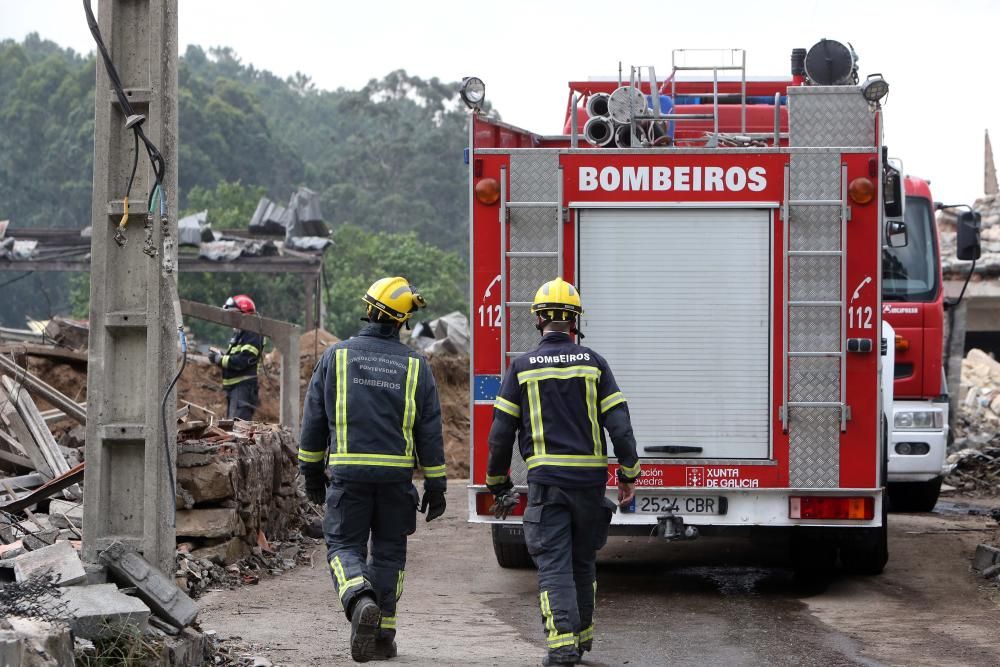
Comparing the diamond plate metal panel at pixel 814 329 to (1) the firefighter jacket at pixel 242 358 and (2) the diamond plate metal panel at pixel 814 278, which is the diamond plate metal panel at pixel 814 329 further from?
(1) the firefighter jacket at pixel 242 358

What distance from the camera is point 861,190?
8711mm

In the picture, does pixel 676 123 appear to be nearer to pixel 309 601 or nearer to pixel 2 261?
pixel 309 601

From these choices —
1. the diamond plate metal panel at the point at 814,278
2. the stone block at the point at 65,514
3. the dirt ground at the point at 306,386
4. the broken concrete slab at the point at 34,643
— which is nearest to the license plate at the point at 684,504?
the diamond plate metal panel at the point at 814,278

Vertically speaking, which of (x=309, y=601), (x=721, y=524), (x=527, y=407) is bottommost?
(x=309, y=601)

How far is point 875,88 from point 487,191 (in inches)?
96.6

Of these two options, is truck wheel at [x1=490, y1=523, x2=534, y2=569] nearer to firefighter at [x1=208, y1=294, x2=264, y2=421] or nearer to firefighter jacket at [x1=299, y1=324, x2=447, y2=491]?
firefighter jacket at [x1=299, y1=324, x2=447, y2=491]

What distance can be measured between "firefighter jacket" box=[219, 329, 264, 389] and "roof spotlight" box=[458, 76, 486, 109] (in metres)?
6.79

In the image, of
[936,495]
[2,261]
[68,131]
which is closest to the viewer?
[936,495]

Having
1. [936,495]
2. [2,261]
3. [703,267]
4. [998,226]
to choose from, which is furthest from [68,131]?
[703,267]

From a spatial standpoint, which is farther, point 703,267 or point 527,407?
point 703,267

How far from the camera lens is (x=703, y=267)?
8867 mm

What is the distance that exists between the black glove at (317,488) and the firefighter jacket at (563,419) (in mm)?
877

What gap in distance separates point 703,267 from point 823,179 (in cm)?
92

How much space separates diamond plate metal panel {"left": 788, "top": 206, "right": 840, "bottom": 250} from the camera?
8742 mm
